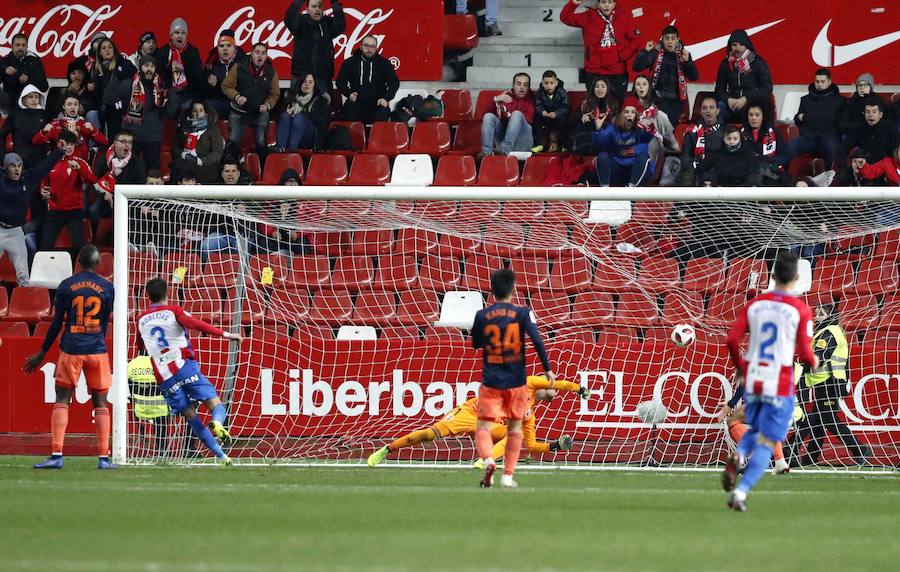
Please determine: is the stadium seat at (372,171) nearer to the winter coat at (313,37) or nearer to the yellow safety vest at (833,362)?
the winter coat at (313,37)

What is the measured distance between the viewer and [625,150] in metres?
17.4

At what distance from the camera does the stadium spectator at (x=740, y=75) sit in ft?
60.1

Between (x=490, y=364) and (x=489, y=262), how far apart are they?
176 inches

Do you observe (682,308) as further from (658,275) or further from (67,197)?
(67,197)

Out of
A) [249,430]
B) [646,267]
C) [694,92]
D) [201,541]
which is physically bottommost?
[249,430]

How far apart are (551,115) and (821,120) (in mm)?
3395

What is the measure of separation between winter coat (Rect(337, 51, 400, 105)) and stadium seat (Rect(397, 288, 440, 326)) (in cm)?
437

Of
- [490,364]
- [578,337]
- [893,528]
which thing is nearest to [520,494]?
[490,364]

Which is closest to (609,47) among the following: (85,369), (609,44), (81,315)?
(609,44)

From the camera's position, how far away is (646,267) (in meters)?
15.3

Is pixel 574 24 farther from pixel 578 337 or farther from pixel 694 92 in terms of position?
pixel 578 337

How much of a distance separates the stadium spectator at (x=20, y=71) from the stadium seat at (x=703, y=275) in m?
9.62

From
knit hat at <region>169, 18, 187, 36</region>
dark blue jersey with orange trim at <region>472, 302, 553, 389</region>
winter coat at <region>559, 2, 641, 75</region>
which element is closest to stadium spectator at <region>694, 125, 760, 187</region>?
winter coat at <region>559, 2, 641, 75</region>

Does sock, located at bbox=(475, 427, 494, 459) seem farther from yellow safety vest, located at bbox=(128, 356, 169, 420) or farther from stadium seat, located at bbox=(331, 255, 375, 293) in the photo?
stadium seat, located at bbox=(331, 255, 375, 293)
